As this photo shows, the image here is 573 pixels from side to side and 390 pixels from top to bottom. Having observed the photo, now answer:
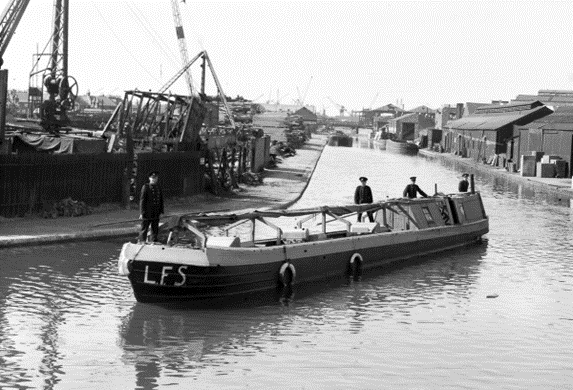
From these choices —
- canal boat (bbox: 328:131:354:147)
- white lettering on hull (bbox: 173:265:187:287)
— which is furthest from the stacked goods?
canal boat (bbox: 328:131:354:147)

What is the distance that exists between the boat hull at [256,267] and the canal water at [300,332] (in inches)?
16.1

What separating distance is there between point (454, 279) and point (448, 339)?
7600 millimetres

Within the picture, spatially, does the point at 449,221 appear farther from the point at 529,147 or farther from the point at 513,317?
the point at 529,147

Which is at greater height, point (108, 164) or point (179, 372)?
point (108, 164)

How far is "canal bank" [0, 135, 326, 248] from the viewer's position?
27.4 m

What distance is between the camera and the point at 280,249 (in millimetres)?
21938

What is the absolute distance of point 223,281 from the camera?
66.3 feet

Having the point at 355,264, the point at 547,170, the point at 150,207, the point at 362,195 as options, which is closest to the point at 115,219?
the point at 362,195

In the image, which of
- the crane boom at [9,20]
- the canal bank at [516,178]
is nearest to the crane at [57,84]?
the crane boom at [9,20]

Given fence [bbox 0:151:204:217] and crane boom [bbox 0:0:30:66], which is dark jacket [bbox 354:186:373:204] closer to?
fence [bbox 0:151:204:217]

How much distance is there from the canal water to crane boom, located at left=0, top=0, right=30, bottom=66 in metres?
38.1

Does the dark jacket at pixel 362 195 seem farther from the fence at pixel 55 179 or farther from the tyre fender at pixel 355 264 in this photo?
the fence at pixel 55 179

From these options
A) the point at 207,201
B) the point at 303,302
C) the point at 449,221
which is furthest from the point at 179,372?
the point at 207,201

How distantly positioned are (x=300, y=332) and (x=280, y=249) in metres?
3.59
